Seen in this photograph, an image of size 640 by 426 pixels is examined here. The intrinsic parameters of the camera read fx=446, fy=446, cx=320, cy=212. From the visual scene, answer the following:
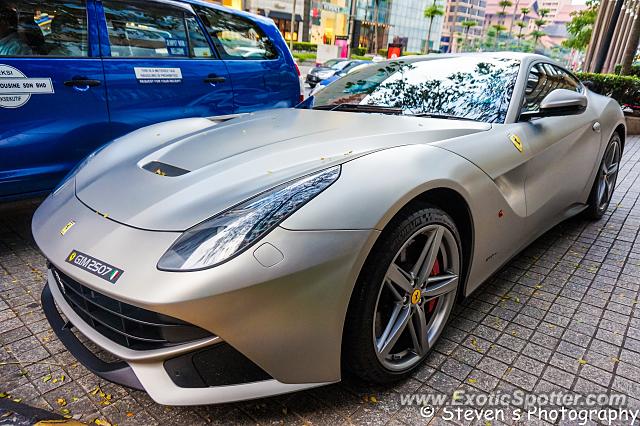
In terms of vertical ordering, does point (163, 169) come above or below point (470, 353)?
above

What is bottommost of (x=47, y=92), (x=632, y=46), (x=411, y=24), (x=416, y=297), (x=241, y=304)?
(x=416, y=297)

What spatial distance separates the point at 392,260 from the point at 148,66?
110 inches

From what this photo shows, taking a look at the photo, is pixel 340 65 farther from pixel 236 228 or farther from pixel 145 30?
pixel 236 228

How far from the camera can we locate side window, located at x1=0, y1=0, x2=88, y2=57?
2.96 m

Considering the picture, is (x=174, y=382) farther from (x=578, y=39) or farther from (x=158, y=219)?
(x=578, y=39)

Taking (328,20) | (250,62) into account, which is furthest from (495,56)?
(328,20)

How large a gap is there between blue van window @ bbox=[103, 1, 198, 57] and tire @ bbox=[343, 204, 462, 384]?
2.80 metres

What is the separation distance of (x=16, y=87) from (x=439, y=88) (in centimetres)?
264

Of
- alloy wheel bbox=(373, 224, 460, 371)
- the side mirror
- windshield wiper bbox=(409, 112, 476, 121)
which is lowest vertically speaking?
alloy wheel bbox=(373, 224, 460, 371)

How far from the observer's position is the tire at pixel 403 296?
5.29 ft

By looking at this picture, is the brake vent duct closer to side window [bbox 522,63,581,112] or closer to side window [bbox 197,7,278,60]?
side window [bbox 522,63,581,112]

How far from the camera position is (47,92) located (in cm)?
297

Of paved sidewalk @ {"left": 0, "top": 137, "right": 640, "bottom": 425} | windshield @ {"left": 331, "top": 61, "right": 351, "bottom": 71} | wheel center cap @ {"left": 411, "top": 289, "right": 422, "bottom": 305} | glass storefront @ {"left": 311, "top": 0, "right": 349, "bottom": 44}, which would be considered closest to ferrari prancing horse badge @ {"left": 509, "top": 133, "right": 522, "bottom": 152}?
paved sidewalk @ {"left": 0, "top": 137, "right": 640, "bottom": 425}

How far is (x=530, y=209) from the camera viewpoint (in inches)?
99.6
